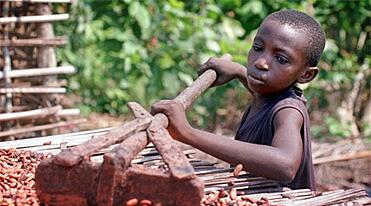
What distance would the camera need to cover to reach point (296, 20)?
102 inches

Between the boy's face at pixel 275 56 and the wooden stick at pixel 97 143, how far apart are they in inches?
25.4

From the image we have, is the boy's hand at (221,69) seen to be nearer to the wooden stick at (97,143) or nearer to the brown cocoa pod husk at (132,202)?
the wooden stick at (97,143)

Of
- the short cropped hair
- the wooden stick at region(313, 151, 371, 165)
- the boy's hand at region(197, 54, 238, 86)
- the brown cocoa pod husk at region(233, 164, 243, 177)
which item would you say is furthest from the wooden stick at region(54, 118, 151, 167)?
the wooden stick at region(313, 151, 371, 165)

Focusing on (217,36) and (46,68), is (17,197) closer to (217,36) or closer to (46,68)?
(46,68)

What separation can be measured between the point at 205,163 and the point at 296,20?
541 mm

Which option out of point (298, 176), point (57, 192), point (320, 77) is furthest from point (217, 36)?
point (57, 192)

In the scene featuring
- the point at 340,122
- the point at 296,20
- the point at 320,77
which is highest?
the point at 296,20

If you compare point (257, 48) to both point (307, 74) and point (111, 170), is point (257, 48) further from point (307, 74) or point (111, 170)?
point (111, 170)

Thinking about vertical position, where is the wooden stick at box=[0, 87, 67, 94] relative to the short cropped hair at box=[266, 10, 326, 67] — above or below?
below

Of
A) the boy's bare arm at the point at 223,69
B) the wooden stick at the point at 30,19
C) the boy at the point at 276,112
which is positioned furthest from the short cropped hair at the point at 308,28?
the wooden stick at the point at 30,19

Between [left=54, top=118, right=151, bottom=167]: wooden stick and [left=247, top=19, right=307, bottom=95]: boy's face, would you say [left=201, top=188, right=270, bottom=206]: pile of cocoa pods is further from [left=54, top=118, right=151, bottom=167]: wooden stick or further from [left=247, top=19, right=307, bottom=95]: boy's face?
[left=247, top=19, right=307, bottom=95]: boy's face

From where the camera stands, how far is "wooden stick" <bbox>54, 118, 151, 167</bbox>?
1.85 metres

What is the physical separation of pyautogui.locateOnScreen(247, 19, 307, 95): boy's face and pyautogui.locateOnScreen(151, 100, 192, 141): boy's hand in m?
0.44

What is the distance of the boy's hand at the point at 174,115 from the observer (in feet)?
7.16
